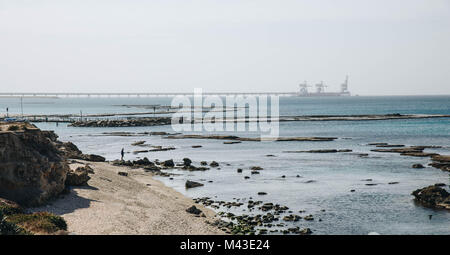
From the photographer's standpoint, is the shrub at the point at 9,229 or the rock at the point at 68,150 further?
the rock at the point at 68,150

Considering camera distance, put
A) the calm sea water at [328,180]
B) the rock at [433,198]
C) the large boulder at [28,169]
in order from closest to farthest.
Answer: the large boulder at [28,169], the calm sea water at [328,180], the rock at [433,198]

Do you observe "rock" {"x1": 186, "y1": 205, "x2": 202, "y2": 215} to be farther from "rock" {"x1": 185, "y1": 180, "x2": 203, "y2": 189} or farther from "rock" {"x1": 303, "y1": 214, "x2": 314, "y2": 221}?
"rock" {"x1": 185, "y1": 180, "x2": 203, "y2": 189}

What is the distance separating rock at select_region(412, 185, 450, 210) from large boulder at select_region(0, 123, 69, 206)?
24977 mm

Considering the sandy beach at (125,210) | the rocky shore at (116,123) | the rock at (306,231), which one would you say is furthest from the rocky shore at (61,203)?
the rocky shore at (116,123)

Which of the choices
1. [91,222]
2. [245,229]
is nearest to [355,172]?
[245,229]

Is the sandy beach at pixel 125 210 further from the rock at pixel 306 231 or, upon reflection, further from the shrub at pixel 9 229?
the rock at pixel 306 231

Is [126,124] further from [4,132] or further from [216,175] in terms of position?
[4,132]

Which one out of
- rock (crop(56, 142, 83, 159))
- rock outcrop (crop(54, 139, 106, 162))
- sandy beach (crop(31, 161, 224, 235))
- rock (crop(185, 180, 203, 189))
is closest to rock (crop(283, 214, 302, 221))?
sandy beach (crop(31, 161, 224, 235))

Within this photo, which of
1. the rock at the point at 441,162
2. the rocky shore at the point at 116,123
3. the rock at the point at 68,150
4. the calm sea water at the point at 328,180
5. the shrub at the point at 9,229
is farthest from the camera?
the rocky shore at the point at 116,123

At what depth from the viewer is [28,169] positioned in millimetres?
27547

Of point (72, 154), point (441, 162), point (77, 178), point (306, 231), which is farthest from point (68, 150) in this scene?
point (441, 162)

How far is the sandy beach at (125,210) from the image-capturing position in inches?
976

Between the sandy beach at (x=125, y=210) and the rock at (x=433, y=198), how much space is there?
50.5ft

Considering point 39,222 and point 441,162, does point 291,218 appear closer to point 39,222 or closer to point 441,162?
point 39,222
